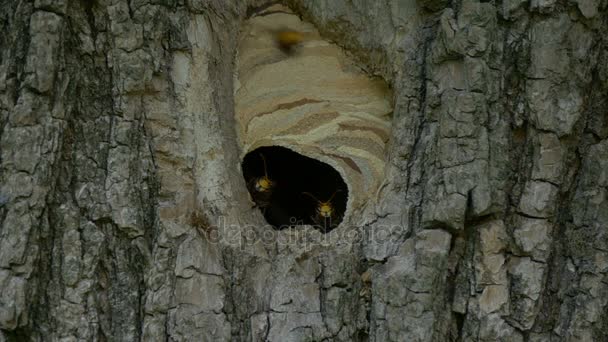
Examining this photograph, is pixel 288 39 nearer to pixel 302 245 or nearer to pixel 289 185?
pixel 302 245

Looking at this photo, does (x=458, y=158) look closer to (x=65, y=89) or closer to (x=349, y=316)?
(x=349, y=316)

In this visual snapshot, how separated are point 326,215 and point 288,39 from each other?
5.10ft

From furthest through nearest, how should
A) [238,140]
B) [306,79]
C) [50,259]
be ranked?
[306,79]
[238,140]
[50,259]

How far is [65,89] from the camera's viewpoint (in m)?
4.66

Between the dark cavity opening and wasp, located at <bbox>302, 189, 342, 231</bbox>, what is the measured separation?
5 cm

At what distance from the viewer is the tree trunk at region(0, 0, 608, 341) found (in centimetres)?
457

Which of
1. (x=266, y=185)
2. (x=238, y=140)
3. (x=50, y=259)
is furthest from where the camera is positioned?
(x=266, y=185)

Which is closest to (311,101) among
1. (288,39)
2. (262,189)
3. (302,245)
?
(288,39)

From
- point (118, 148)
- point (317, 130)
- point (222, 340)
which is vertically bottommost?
point (222, 340)

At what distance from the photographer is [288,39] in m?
5.73

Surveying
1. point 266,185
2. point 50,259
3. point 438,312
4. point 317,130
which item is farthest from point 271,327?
point 266,185

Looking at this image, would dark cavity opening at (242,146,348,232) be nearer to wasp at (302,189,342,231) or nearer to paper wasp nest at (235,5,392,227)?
wasp at (302,189,342,231)

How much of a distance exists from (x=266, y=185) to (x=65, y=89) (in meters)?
2.86

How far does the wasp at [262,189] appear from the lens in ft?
23.5
